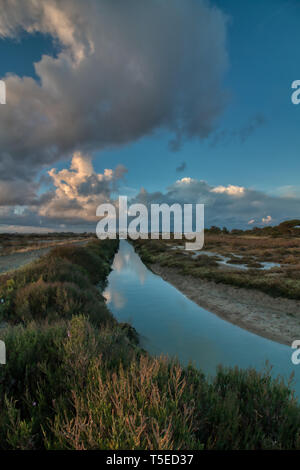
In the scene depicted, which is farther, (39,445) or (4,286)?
(4,286)

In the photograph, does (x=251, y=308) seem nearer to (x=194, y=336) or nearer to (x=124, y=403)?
(x=194, y=336)

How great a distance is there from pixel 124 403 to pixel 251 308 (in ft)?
41.6

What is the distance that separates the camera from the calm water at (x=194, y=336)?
788 cm

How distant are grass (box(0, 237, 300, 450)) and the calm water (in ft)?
7.85

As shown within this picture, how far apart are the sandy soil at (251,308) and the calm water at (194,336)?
24.3 inches

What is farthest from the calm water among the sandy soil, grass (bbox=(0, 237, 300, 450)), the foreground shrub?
the foreground shrub

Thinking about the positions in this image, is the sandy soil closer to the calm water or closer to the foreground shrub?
the calm water

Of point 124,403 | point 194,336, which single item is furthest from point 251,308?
point 124,403
